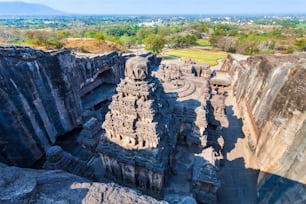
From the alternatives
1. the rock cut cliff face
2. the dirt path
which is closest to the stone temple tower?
the dirt path

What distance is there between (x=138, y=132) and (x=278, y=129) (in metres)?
12.2

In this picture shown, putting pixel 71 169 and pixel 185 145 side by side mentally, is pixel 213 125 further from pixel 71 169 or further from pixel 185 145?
pixel 71 169

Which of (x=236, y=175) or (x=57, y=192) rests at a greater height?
(x=57, y=192)

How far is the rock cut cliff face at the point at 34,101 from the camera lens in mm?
14195

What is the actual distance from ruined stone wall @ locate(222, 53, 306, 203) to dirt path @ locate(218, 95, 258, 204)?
28.2 inches

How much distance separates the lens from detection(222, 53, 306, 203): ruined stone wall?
11.6 meters

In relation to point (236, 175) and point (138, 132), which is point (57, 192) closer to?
point (138, 132)

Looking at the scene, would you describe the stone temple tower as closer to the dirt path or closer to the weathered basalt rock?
the weathered basalt rock

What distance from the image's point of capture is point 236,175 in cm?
1467

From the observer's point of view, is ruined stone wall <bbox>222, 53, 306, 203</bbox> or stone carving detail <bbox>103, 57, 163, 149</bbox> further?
ruined stone wall <bbox>222, 53, 306, 203</bbox>

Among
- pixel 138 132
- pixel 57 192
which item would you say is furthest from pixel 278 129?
pixel 57 192

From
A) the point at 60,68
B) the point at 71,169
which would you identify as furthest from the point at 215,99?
the point at 60,68

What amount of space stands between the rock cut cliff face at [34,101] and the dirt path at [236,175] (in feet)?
54.2

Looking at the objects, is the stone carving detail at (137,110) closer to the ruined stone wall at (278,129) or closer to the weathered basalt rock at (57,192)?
the weathered basalt rock at (57,192)
